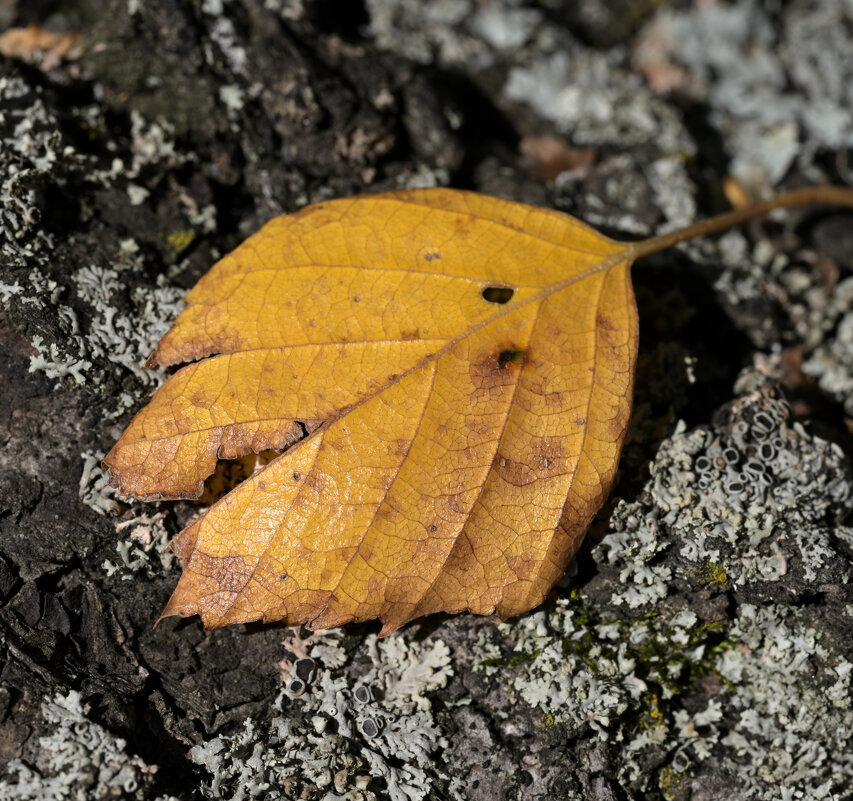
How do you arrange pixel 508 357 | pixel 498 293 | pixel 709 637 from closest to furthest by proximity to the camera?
1. pixel 508 357
2. pixel 498 293
3. pixel 709 637

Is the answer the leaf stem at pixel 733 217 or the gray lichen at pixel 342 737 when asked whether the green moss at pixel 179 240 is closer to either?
the gray lichen at pixel 342 737

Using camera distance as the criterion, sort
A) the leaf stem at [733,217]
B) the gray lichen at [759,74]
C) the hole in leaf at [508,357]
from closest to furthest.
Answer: the hole in leaf at [508,357] < the leaf stem at [733,217] < the gray lichen at [759,74]

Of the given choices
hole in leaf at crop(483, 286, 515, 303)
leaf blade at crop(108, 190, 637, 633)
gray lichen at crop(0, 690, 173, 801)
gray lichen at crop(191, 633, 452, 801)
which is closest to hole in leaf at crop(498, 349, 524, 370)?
leaf blade at crop(108, 190, 637, 633)

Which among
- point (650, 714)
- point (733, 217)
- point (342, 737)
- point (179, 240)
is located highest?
point (179, 240)

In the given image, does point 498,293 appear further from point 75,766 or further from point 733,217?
point 75,766

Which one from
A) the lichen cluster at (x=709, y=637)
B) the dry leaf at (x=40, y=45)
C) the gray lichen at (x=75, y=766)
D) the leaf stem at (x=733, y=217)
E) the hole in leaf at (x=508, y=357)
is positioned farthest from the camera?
the dry leaf at (x=40, y=45)

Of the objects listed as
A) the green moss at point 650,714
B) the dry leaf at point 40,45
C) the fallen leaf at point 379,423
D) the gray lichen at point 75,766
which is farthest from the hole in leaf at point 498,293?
the dry leaf at point 40,45

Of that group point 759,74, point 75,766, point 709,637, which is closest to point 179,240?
point 75,766
